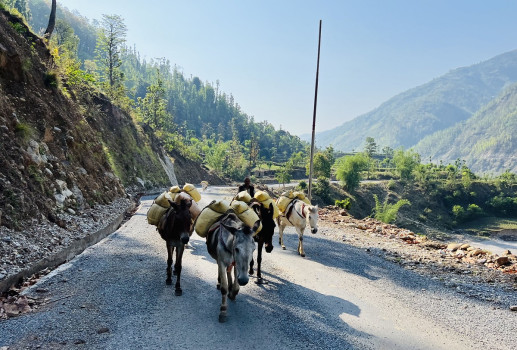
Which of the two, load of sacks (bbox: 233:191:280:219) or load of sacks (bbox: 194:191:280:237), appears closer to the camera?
load of sacks (bbox: 194:191:280:237)

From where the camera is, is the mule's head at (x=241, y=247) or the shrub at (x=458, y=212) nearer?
the mule's head at (x=241, y=247)

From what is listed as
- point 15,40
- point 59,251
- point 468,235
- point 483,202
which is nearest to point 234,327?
point 59,251

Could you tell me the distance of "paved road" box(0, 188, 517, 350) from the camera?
17.9ft

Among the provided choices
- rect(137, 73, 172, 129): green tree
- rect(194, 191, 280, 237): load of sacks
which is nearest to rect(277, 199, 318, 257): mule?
rect(194, 191, 280, 237): load of sacks

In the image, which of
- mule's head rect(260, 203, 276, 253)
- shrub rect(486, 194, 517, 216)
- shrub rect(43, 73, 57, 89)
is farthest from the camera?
shrub rect(486, 194, 517, 216)

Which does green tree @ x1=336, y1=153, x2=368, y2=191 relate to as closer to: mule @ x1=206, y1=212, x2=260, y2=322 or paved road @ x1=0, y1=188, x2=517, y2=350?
paved road @ x1=0, y1=188, x2=517, y2=350

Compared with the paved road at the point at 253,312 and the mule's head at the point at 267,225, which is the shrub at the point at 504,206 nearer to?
the paved road at the point at 253,312

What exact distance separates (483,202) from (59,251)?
369 ft

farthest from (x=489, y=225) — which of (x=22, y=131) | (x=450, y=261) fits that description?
(x=22, y=131)

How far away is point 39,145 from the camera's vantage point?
1228 centimetres

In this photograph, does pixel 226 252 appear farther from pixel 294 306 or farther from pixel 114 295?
pixel 114 295

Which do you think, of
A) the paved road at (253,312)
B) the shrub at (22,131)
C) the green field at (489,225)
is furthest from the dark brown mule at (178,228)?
the green field at (489,225)

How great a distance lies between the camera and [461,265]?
11.0 metres

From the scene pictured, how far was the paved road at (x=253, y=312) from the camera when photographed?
544cm
